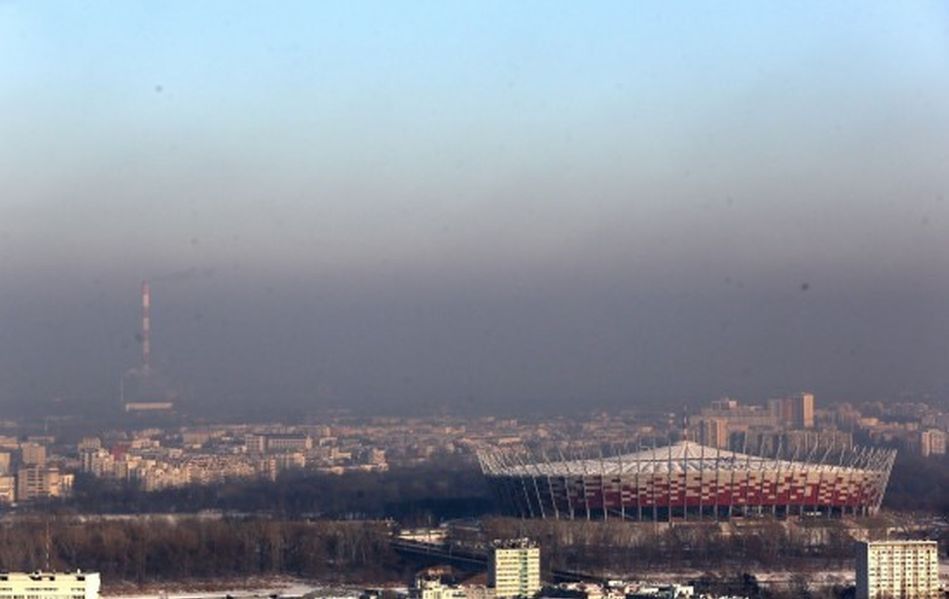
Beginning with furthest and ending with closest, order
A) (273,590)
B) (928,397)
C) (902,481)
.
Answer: (928,397) → (902,481) → (273,590)

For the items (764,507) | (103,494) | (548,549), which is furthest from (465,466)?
(548,549)

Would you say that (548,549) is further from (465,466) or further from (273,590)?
(465,466)

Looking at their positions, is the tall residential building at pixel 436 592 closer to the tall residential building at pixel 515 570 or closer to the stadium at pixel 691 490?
the tall residential building at pixel 515 570

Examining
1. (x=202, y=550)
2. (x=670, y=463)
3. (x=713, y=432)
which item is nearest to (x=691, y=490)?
(x=670, y=463)

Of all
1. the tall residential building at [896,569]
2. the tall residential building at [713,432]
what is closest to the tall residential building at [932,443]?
the tall residential building at [713,432]

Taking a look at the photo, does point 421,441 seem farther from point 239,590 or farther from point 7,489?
point 239,590

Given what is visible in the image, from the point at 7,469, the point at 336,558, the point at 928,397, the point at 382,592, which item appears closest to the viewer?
the point at 382,592
